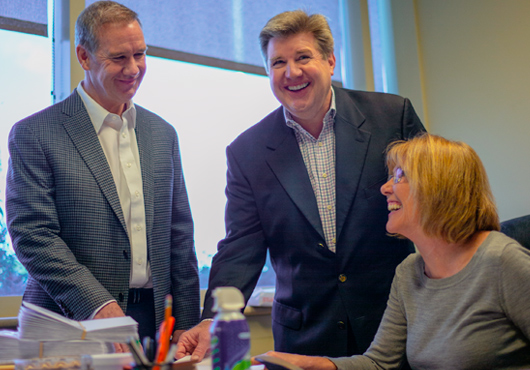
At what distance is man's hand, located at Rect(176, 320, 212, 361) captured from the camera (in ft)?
4.73

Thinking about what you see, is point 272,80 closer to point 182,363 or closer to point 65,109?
point 65,109

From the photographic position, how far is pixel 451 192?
1.45 meters

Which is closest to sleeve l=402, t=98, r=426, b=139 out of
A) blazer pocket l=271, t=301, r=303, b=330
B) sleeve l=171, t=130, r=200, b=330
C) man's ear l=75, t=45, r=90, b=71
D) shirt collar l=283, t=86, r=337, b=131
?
shirt collar l=283, t=86, r=337, b=131

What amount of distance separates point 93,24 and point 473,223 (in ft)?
4.92

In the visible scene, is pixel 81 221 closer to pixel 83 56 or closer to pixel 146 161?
pixel 146 161

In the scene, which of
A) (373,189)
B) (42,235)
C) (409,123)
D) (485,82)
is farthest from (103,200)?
(485,82)

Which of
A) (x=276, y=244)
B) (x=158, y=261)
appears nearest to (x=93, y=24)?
(x=158, y=261)

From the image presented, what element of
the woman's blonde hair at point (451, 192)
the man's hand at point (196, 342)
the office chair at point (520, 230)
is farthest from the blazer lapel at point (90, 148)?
the office chair at point (520, 230)

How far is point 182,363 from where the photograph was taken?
947 mm

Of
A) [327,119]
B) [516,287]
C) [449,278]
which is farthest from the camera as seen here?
[327,119]

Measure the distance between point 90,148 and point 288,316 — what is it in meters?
0.96

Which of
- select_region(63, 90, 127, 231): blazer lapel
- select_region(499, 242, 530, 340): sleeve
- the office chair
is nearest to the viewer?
select_region(499, 242, 530, 340): sleeve

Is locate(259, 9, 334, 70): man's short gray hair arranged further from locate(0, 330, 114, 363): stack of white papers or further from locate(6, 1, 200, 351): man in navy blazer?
locate(0, 330, 114, 363): stack of white papers

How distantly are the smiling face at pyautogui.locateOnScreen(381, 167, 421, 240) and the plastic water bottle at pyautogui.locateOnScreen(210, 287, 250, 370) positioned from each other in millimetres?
830
